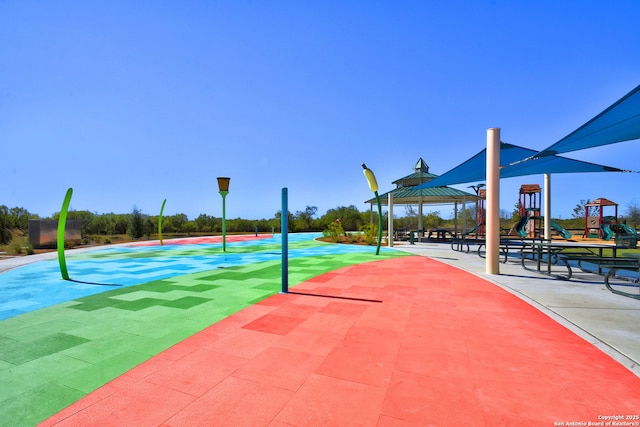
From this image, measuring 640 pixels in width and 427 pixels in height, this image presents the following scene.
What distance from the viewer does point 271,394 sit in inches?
91.9

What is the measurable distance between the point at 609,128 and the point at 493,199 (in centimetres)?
236

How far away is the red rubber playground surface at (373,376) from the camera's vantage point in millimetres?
2070

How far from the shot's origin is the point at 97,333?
Result: 363cm

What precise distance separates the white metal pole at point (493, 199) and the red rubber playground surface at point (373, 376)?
285 cm

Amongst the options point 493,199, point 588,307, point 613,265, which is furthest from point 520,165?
point 588,307

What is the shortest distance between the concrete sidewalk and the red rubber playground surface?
19 cm

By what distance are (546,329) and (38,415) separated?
5043 millimetres

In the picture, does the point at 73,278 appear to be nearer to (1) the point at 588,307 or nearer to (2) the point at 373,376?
(2) the point at 373,376

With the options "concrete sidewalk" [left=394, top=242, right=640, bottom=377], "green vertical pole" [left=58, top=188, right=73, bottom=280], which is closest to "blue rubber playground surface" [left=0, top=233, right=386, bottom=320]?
"green vertical pole" [left=58, top=188, right=73, bottom=280]

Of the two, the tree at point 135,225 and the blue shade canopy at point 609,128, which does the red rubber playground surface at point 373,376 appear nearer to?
the blue shade canopy at point 609,128

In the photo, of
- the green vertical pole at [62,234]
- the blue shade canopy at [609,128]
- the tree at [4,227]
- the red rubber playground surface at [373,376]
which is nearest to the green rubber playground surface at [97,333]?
the red rubber playground surface at [373,376]

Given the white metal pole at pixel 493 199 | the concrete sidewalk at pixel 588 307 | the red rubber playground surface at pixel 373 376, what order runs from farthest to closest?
the white metal pole at pixel 493 199
the concrete sidewalk at pixel 588 307
the red rubber playground surface at pixel 373 376

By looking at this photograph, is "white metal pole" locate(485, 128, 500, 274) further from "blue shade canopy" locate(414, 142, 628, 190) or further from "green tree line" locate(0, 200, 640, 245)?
"green tree line" locate(0, 200, 640, 245)

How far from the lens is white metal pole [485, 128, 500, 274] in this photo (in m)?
6.91
